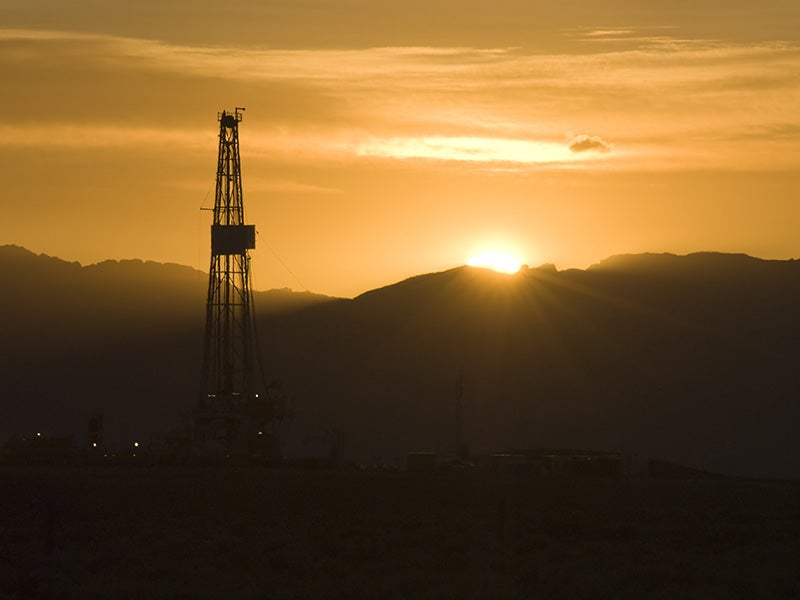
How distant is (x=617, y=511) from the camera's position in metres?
44.9

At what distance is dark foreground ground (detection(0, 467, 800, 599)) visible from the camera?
25.8 meters

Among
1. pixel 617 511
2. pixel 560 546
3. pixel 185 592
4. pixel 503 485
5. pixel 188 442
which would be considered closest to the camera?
pixel 185 592

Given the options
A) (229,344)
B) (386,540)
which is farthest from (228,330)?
(386,540)

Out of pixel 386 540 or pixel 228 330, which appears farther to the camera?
pixel 228 330

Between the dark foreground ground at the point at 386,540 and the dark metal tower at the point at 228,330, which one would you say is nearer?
the dark foreground ground at the point at 386,540

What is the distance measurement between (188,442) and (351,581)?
195ft

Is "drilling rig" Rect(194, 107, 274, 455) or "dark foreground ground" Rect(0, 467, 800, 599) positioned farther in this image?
"drilling rig" Rect(194, 107, 274, 455)

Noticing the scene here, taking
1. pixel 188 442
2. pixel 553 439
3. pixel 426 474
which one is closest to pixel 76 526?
pixel 426 474

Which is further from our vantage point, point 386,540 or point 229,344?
point 229,344

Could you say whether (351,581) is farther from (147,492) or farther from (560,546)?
(147,492)

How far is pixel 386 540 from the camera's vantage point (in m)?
33.3

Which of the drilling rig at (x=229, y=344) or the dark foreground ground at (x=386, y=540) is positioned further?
the drilling rig at (x=229, y=344)

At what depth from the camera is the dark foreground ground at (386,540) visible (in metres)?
25.8

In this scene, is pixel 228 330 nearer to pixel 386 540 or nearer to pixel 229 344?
pixel 229 344
